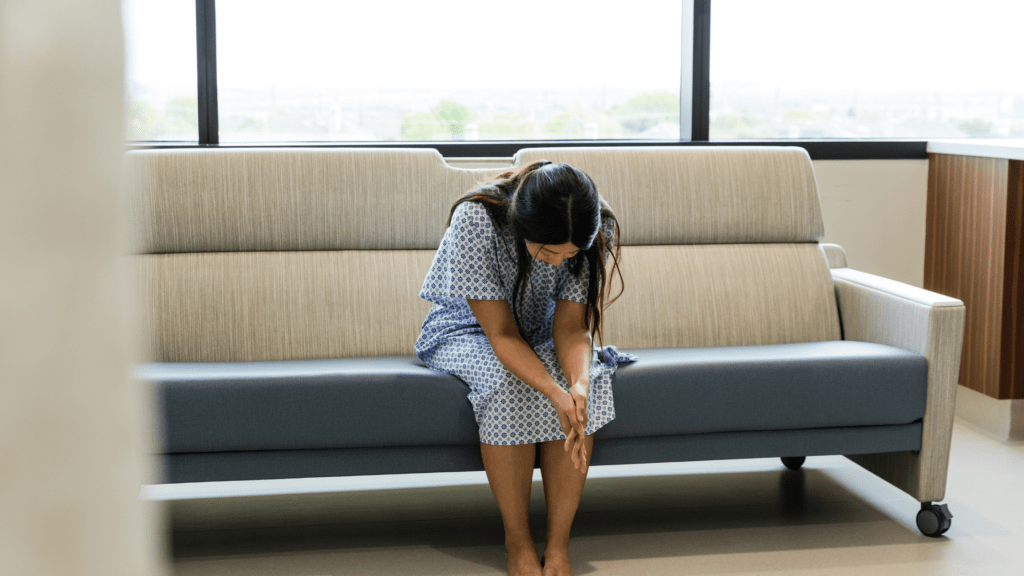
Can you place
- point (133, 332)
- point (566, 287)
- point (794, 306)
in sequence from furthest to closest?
point (794, 306) → point (566, 287) → point (133, 332)

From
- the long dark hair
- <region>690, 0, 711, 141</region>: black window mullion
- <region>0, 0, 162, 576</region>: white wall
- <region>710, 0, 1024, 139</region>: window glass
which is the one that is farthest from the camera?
<region>710, 0, 1024, 139</region>: window glass

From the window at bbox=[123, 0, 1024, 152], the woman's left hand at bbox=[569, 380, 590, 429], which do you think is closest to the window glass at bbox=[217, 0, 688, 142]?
the window at bbox=[123, 0, 1024, 152]

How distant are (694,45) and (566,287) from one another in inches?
65.5

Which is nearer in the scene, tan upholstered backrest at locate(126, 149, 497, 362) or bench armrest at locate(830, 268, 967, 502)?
bench armrest at locate(830, 268, 967, 502)

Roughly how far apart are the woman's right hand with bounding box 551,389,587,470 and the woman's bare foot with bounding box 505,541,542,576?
0.22 metres

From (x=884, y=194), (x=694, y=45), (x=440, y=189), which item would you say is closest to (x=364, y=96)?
(x=440, y=189)

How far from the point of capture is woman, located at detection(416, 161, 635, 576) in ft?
6.16

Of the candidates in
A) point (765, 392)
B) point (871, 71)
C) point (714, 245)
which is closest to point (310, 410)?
point (765, 392)

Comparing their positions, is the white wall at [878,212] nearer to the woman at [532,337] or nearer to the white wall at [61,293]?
the woman at [532,337]

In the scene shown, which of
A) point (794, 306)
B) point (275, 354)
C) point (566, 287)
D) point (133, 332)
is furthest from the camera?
point (794, 306)

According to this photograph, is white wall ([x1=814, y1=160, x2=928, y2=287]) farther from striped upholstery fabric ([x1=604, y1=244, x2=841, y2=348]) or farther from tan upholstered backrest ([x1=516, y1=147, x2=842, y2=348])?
striped upholstery fabric ([x1=604, y1=244, x2=841, y2=348])

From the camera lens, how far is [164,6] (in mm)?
3055

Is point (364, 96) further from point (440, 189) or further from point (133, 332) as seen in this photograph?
point (133, 332)

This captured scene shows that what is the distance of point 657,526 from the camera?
88.7 inches
